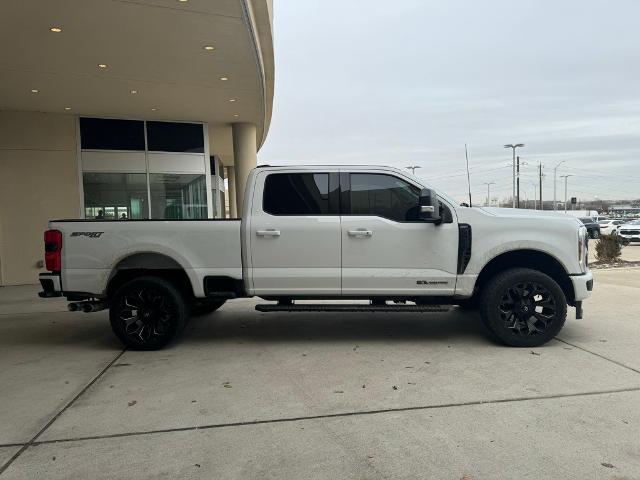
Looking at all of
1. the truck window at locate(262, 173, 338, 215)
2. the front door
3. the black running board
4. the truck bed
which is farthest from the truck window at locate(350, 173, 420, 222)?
the truck bed

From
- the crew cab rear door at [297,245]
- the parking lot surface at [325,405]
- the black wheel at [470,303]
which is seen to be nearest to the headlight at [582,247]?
the parking lot surface at [325,405]

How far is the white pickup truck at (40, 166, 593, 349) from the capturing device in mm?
5691

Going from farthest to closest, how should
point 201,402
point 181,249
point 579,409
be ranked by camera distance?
point 181,249 → point 201,402 → point 579,409

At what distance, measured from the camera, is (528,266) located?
599 cm

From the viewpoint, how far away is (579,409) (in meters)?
3.92

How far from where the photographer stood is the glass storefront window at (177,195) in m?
14.4

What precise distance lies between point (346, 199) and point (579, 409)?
126 inches

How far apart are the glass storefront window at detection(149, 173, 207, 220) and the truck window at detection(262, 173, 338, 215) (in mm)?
9337

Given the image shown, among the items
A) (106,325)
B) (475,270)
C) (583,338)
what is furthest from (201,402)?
(583,338)

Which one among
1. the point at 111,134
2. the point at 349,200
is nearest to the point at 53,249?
the point at 349,200

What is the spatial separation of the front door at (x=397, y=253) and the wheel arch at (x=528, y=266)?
49 cm

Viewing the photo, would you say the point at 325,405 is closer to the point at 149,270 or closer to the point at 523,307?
the point at 523,307

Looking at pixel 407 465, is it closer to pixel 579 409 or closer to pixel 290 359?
pixel 579 409

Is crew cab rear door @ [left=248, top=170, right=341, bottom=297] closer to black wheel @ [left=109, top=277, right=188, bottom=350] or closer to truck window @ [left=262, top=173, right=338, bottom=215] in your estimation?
truck window @ [left=262, top=173, right=338, bottom=215]
